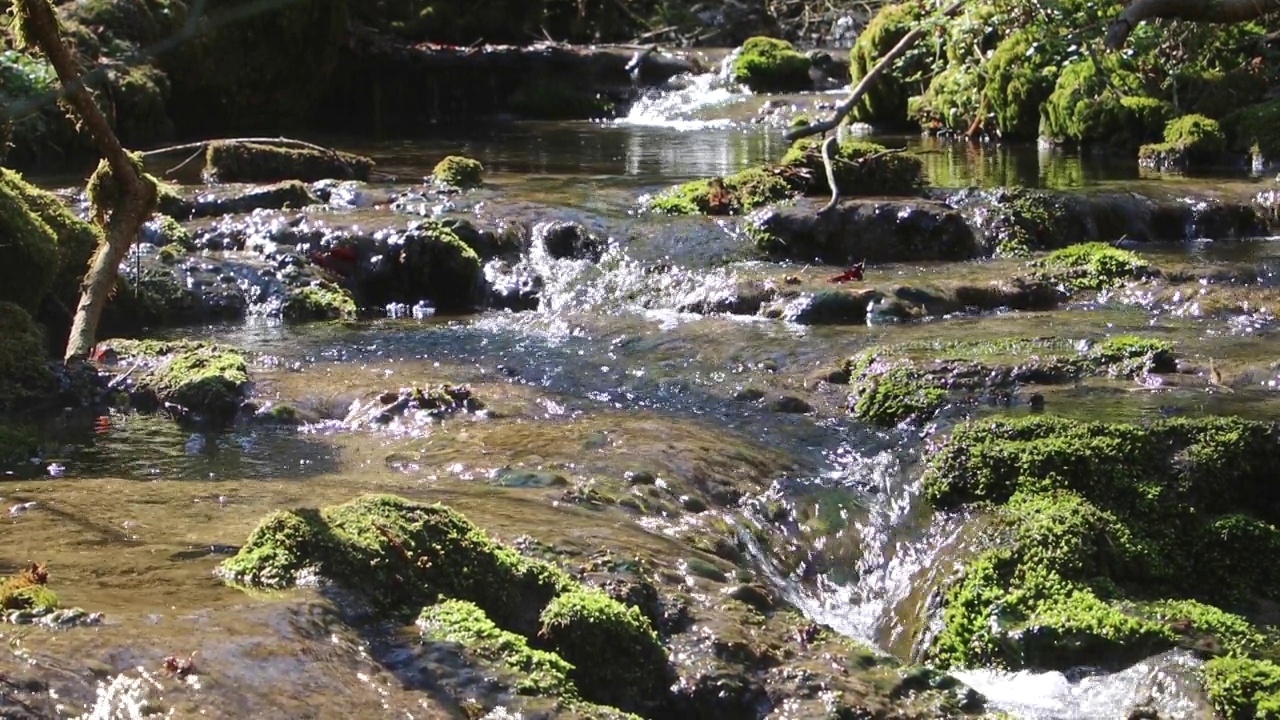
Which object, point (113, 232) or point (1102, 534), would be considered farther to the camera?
point (113, 232)

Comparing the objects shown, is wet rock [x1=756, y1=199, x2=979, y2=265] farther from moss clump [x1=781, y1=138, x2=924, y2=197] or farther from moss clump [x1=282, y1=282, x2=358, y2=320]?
moss clump [x1=282, y1=282, x2=358, y2=320]

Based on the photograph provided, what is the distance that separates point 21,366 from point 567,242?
5433 millimetres

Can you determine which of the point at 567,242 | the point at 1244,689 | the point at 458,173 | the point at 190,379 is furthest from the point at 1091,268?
the point at 190,379

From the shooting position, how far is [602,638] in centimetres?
437

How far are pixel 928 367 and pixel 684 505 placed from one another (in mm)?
2355

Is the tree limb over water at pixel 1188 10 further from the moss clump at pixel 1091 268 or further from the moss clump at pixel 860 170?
the moss clump at pixel 860 170

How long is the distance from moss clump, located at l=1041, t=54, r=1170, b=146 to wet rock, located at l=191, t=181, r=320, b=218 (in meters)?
9.67

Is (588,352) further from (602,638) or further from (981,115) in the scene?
(981,115)

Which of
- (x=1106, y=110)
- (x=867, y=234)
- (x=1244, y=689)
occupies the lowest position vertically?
(x=1244, y=689)

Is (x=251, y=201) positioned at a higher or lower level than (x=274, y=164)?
lower

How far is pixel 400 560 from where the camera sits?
4.34 metres

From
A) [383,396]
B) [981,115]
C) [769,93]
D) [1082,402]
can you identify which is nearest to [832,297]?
[1082,402]

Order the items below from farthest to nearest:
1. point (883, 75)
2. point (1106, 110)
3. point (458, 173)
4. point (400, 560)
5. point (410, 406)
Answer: point (883, 75), point (1106, 110), point (458, 173), point (410, 406), point (400, 560)

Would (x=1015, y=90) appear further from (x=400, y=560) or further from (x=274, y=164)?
(x=400, y=560)
